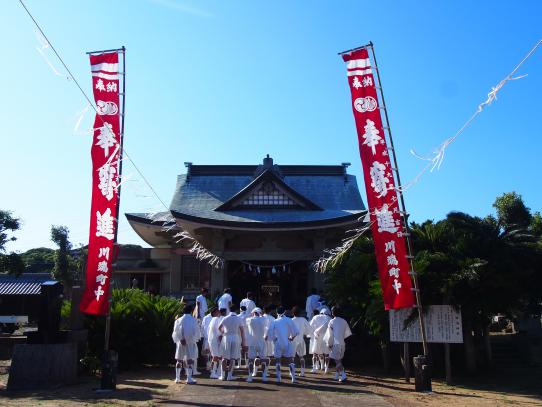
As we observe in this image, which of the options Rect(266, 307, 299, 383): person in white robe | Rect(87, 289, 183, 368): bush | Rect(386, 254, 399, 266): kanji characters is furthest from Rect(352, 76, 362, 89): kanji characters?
Rect(87, 289, 183, 368): bush

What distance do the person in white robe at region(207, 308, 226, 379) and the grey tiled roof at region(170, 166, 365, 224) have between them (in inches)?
380

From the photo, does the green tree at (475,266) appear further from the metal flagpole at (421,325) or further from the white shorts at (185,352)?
the white shorts at (185,352)

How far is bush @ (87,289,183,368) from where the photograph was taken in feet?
38.3

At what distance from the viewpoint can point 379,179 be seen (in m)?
9.30

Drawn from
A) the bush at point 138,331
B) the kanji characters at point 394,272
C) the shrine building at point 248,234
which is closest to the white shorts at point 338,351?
the kanji characters at point 394,272

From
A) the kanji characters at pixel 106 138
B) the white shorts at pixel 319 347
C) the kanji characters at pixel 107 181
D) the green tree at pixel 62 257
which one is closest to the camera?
the kanji characters at pixel 107 181

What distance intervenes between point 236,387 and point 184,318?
6.49 ft

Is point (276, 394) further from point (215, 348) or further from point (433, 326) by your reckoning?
point (433, 326)

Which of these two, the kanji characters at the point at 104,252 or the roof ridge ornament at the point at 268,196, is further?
the roof ridge ornament at the point at 268,196

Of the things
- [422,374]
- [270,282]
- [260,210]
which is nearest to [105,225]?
[422,374]

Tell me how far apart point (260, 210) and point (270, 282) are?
3.62m

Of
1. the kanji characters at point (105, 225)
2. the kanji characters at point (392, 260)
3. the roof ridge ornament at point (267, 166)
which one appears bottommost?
the kanji characters at point (392, 260)

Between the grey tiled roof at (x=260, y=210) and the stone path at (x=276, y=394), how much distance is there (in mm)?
10789

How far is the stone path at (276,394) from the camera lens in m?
7.68
